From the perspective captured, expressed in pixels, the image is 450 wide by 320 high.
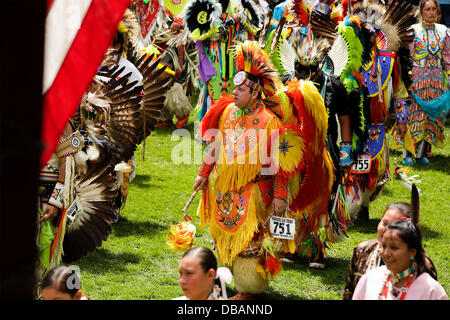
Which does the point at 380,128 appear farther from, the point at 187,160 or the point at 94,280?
the point at 187,160

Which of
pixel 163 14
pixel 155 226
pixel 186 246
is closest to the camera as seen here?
pixel 186 246

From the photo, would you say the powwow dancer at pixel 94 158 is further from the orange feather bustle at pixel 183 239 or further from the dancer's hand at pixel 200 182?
the orange feather bustle at pixel 183 239

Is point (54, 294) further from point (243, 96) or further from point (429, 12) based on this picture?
point (429, 12)

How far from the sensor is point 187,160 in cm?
895

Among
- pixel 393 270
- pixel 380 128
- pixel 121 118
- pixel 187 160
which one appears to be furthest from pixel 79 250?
pixel 187 160

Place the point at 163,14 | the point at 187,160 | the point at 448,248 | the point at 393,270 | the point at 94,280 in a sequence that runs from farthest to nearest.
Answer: the point at 163,14 → the point at 187,160 → the point at 448,248 → the point at 94,280 → the point at 393,270

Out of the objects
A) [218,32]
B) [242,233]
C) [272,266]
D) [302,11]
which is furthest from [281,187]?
[218,32]

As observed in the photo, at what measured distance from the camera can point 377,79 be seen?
5965 mm

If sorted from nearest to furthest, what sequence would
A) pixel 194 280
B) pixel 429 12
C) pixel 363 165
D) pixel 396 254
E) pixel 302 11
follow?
pixel 396 254 < pixel 194 280 < pixel 363 165 < pixel 302 11 < pixel 429 12

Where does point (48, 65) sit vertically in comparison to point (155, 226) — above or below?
above

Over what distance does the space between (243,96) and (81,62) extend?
2.57m

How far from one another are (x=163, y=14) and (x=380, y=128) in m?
4.60

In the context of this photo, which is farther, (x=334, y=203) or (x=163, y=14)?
(x=163, y=14)

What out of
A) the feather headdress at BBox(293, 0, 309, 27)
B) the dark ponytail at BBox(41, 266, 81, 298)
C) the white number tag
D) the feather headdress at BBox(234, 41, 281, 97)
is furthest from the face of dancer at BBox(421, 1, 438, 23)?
the dark ponytail at BBox(41, 266, 81, 298)
